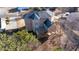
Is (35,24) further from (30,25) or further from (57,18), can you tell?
(57,18)

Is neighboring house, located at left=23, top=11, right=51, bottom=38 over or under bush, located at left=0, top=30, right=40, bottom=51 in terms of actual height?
over

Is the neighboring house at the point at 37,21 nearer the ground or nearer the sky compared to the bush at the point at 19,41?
nearer the sky

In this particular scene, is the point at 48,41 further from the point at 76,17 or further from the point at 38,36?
the point at 76,17

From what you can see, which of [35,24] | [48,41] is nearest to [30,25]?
[35,24]

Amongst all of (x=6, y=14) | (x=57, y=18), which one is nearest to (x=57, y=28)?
(x=57, y=18)

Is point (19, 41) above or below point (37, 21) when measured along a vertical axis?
below
